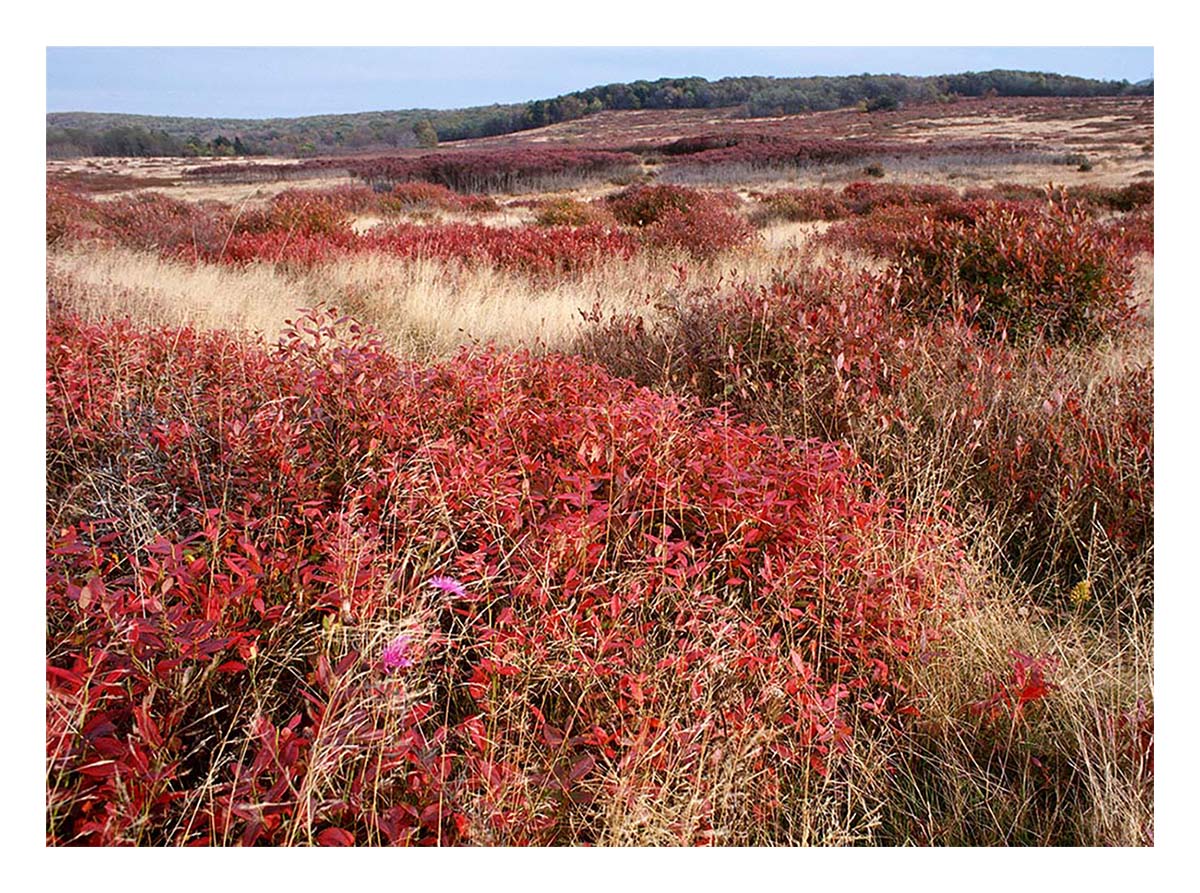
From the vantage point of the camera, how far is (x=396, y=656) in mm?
1803

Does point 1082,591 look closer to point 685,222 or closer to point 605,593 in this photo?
point 605,593

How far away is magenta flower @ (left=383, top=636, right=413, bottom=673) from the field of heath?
0.04 ft

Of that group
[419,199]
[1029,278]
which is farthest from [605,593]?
[419,199]

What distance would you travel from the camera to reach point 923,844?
1933 mm

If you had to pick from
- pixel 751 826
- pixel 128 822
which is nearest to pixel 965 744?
pixel 751 826

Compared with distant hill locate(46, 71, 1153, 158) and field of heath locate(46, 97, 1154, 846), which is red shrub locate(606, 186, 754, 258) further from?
distant hill locate(46, 71, 1153, 158)

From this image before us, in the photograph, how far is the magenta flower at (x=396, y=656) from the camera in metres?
1.78

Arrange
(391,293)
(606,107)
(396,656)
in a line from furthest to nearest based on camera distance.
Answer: (606,107) < (391,293) < (396,656)

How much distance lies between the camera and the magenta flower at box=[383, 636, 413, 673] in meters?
1.78

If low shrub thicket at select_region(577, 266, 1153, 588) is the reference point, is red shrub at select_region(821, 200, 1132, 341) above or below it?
above

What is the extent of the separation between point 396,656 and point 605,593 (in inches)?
21.4

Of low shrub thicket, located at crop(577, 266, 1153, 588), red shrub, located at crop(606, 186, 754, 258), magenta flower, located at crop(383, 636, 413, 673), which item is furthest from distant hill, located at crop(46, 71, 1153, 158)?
magenta flower, located at crop(383, 636, 413, 673)

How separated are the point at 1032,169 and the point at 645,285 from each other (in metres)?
17.3
